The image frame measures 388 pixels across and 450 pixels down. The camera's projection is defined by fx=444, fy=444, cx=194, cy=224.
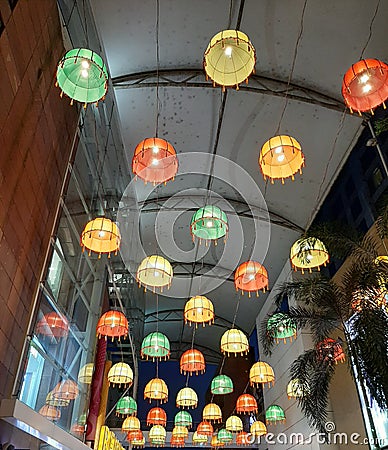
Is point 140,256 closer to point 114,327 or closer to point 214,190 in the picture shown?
point 214,190

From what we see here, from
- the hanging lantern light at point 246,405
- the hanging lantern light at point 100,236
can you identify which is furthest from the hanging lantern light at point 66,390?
the hanging lantern light at point 246,405

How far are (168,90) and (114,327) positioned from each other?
4.63 meters

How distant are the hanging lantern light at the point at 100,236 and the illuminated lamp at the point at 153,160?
779 mm

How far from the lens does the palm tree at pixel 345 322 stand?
204 inches

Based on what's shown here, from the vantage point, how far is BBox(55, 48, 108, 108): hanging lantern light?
438 centimetres

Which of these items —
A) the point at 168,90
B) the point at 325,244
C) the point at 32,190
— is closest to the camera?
the point at 32,190

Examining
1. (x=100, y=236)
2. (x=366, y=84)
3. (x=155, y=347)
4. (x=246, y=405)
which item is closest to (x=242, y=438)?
(x=246, y=405)

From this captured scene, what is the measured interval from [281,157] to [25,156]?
9.63 ft

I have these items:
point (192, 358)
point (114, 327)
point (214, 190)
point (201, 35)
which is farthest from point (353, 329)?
point (214, 190)

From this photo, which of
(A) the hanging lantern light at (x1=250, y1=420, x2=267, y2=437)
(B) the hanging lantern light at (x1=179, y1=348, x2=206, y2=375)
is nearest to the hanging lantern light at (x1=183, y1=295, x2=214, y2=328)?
(B) the hanging lantern light at (x1=179, y1=348, x2=206, y2=375)

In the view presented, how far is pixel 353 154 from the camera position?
31.1 ft

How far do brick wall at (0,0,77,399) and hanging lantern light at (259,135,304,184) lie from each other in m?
2.71

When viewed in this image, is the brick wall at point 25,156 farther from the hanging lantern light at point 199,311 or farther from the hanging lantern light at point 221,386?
the hanging lantern light at point 221,386

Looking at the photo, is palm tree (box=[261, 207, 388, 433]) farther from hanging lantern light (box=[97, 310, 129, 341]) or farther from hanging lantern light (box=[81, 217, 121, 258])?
hanging lantern light (box=[81, 217, 121, 258])
